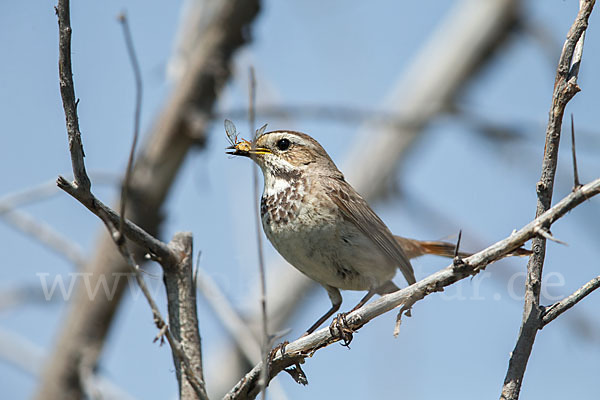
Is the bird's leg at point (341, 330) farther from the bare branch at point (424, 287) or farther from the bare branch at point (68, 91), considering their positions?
the bare branch at point (68, 91)

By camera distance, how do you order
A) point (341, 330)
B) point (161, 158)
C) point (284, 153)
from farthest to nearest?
point (161, 158), point (284, 153), point (341, 330)

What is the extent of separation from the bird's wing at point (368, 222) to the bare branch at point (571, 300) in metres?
1.80

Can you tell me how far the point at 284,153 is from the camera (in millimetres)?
4832

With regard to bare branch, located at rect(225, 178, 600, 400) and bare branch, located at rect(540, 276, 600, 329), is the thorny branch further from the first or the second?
bare branch, located at rect(540, 276, 600, 329)

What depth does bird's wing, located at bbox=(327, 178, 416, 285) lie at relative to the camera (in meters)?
4.40

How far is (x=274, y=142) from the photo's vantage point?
191 inches

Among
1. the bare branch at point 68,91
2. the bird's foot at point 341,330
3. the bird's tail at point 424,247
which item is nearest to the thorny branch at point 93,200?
the bare branch at point 68,91

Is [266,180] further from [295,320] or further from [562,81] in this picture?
[295,320]

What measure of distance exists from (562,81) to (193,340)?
2110 millimetres

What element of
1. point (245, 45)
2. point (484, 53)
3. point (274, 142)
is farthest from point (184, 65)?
point (484, 53)

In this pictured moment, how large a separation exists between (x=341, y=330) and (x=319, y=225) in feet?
2.90

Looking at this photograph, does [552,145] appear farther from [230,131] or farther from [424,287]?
[230,131]

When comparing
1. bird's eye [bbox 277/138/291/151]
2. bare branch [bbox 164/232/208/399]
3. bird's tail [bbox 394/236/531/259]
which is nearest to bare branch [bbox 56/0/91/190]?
bare branch [bbox 164/232/208/399]

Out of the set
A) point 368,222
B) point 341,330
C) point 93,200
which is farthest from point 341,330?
point 93,200
